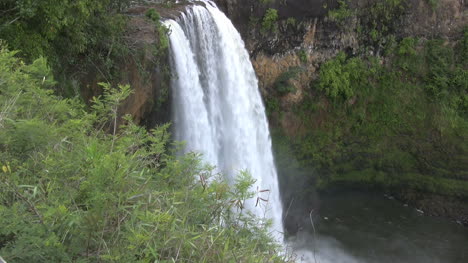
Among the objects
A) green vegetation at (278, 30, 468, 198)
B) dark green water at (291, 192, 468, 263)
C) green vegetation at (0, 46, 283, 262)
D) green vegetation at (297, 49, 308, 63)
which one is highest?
green vegetation at (0, 46, 283, 262)

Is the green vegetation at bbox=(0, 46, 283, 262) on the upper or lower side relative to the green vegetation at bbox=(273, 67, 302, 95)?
upper

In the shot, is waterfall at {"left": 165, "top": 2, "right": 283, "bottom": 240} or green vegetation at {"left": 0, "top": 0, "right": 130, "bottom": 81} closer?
green vegetation at {"left": 0, "top": 0, "right": 130, "bottom": 81}

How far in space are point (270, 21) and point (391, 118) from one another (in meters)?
6.31

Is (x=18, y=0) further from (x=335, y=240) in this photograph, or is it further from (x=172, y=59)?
(x=335, y=240)

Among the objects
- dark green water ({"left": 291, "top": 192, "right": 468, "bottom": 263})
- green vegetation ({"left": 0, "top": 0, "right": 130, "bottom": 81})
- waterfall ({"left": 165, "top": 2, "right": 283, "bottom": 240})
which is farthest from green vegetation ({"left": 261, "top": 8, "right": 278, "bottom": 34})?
dark green water ({"left": 291, "top": 192, "right": 468, "bottom": 263})

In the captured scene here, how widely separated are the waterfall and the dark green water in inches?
96.4

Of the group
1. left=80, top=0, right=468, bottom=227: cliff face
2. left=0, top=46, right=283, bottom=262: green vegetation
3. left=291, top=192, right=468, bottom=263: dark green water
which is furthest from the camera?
left=80, top=0, right=468, bottom=227: cliff face

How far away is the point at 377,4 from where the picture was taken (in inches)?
614

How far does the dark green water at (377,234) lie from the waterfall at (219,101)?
Answer: 2447 millimetres

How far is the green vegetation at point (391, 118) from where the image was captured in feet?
50.7

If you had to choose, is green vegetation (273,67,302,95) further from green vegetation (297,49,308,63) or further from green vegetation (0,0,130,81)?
green vegetation (0,0,130,81)

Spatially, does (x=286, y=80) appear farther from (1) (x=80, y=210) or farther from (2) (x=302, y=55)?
(1) (x=80, y=210)

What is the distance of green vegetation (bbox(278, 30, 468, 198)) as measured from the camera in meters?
15.5

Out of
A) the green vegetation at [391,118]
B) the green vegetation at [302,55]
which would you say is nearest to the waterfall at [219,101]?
the green vegetation at [302,55]
